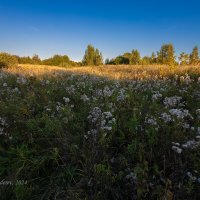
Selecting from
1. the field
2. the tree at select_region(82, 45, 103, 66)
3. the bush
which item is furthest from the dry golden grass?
the tree at select_region(82, 45, 103, 66)

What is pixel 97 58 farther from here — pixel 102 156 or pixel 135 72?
pixel 102 156

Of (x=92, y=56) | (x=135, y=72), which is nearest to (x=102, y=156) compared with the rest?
(x=135, y=72)

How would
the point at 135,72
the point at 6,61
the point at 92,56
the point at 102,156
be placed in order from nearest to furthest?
the point at 102,156 < the point at 135,72 < the point at 6,61 < the point at 92,56

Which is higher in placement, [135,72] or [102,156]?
[135,72]

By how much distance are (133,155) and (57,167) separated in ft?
3.32

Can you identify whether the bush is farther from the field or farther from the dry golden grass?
the field

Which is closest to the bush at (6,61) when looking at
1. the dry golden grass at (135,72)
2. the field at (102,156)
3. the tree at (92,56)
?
the dry golden grass at (135,72)

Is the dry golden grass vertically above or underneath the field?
above

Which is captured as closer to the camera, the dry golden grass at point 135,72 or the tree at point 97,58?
the dry golden grass at point 135,72

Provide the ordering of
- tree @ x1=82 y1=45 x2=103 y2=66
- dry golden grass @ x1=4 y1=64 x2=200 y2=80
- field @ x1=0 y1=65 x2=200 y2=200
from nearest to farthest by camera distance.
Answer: field @ x1=0 y1=65 x2=200 y2=200, dry golden grass @ x1=4 y1=64 x2=200 y2=80, tree @ x1=82 y1=45 x2=103 y2=66

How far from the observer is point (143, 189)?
2375mm

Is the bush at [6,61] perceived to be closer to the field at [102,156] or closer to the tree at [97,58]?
the field at [102,156]

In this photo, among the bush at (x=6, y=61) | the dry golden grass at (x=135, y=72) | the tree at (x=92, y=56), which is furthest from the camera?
the tree at (x=92, y=56)

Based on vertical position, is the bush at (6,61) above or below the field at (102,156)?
above
